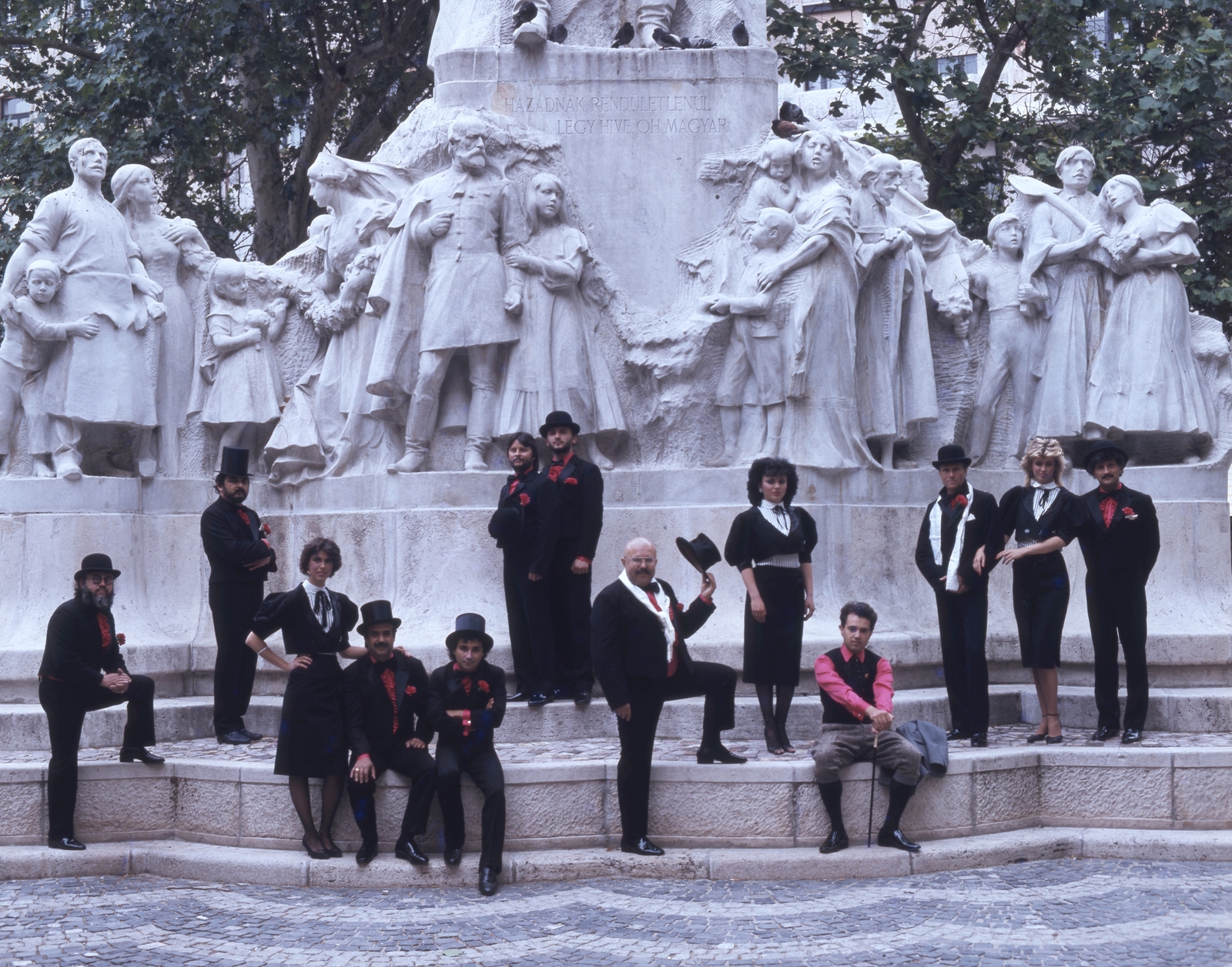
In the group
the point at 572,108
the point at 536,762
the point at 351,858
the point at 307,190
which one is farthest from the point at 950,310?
the point at 307,190

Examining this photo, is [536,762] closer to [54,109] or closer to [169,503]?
[169,503]

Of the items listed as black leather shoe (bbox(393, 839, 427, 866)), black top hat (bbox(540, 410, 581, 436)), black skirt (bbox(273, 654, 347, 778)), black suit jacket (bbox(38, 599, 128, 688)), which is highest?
black top hat (bbox(540, 410, 581, 436))

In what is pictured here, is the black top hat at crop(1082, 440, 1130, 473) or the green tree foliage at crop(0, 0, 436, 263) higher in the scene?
the green tree foliage at crop(0, 0, 436, 263)

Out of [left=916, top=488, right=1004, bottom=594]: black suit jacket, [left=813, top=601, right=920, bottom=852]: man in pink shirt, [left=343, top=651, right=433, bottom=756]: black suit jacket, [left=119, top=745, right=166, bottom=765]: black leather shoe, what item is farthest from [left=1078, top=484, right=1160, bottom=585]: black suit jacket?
[left=119, top=745, right=166, bottom=765]: black leather shoe

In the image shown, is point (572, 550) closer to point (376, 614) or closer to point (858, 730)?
point (376, 614)

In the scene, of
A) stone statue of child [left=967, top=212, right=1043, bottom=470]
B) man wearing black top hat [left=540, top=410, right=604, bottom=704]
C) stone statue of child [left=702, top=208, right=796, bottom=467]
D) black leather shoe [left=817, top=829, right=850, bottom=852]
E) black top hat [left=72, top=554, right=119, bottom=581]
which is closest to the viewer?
black leather shoe [left=817, top=829, right=850, bottom=852]

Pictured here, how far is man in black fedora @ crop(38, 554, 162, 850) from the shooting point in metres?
9.09

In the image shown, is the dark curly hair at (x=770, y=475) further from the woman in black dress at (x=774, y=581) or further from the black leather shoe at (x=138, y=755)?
the black leather shoe at (x=138, y=755)

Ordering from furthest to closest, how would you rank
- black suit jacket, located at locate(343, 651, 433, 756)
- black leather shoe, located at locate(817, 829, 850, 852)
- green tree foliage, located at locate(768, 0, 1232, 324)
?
green tree foliage, located at locate(768, 0, 1232, 324)
black suit jacket, located at locate(343, 651, 433, 756)
black leather shoe, located at locate(817, 829, 850, 852)

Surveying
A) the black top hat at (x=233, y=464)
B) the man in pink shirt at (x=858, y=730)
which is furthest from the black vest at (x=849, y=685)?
the black top hat at (x=233, y=464)

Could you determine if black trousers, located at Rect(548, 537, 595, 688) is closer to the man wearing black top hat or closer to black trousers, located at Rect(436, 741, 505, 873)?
the man wearing black top hat

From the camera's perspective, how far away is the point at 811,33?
20422 millimetres

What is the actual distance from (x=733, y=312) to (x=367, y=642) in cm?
396

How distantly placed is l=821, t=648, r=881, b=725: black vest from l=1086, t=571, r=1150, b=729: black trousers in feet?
6.22
